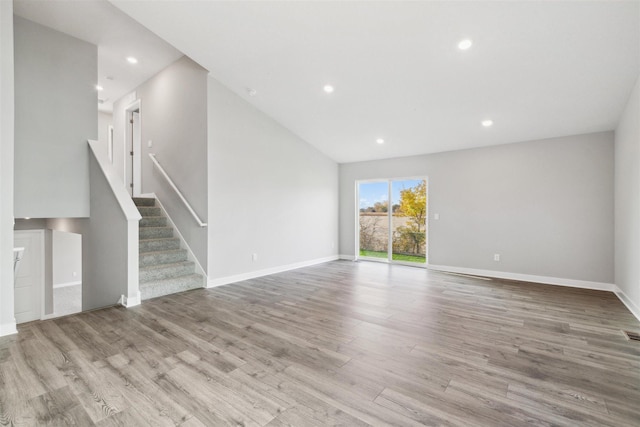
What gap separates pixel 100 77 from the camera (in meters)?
5.74

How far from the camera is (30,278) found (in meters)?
5.43

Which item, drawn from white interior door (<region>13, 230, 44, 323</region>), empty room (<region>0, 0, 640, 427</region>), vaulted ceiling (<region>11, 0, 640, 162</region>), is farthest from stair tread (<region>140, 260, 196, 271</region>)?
vaulted ceiling (<region>11, 0, 640, 162</region>)

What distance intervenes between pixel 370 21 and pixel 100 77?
562 centimetres

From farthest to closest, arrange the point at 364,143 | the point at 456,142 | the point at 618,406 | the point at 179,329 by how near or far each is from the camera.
Answer: the point at 364,143 → the point at 456,142 → the point at 179,329 → the point at 618,406

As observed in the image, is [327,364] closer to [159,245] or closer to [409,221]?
[159,245]

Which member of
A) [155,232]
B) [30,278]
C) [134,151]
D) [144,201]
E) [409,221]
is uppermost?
[134,151]

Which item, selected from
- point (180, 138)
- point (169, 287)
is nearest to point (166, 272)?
point (169, 287)

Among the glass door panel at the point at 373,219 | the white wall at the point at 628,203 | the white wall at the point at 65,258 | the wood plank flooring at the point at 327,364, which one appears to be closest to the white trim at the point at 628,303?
the white wall at the point at 628,203

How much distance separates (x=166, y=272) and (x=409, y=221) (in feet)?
16.3

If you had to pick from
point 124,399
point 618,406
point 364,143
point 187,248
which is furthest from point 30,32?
point 618,406

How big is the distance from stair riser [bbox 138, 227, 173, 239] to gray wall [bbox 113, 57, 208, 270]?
0.24 meters

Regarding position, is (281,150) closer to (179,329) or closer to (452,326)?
(179,329)

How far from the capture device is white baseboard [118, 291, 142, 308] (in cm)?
365

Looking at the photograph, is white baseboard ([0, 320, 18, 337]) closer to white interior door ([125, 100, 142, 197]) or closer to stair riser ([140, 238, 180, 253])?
stair riser ([140, 238, 180, 253])
